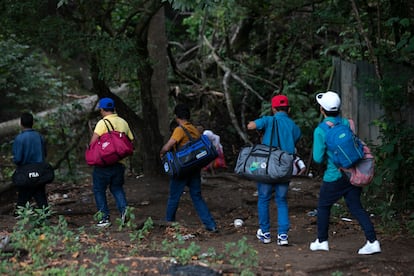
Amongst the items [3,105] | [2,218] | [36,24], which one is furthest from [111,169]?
[3,105]

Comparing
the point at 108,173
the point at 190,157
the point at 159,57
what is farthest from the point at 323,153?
the point at 159,57

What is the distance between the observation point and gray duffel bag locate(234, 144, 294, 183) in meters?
8.03

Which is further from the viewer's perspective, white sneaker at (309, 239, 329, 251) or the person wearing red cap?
the person wearing red cap

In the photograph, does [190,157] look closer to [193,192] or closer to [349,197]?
[193,192]

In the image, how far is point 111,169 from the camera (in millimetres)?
9312

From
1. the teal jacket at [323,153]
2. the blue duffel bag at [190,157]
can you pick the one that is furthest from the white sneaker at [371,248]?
the blue duffel bag at [190,157]

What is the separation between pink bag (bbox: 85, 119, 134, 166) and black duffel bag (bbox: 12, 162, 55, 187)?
0.80m

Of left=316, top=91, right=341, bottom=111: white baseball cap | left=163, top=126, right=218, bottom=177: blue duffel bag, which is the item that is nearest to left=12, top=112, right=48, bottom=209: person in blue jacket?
left=163, top=126, right=218, bottom=177: blue duffel bag

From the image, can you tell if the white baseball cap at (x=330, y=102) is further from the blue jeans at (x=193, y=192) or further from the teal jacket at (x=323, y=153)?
the blue jeans at (x=193, y=192)

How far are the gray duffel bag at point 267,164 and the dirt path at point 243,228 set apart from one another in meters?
0.80

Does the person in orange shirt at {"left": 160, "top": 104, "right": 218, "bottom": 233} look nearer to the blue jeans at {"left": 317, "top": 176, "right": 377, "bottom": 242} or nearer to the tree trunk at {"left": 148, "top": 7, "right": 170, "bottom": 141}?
the blue jeans at {"left": 317, "top": 176, "right": 377, "bottom": 242}

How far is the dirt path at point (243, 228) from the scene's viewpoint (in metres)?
7.07

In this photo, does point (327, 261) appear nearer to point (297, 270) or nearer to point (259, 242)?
point (297, 270)

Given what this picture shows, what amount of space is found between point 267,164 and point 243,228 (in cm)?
228
